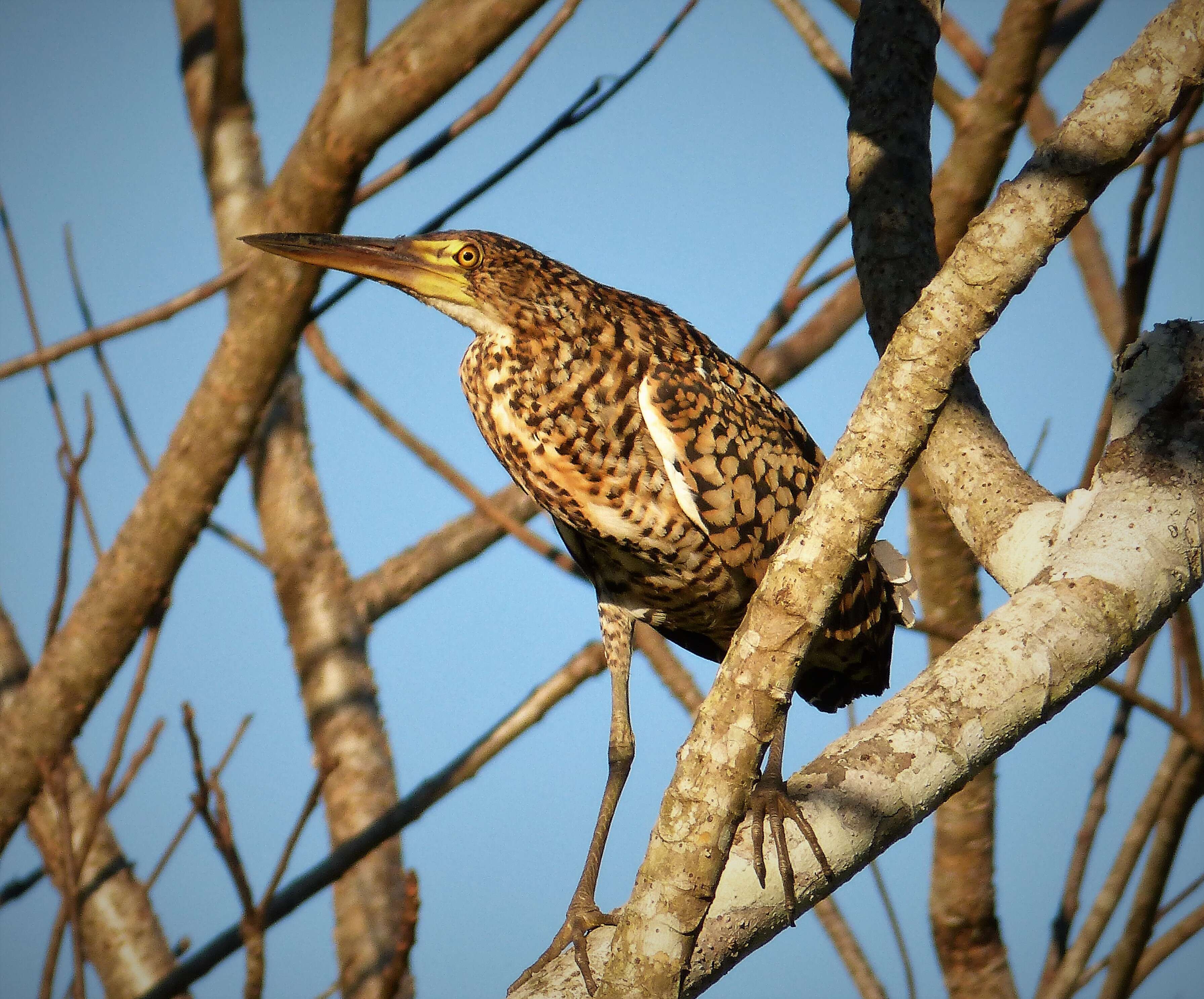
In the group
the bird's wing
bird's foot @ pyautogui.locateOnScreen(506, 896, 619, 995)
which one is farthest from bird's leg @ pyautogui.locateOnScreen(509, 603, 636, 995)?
the bird's wing

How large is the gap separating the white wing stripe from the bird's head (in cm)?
40

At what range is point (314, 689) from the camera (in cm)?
570

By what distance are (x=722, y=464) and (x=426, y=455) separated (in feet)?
5.84

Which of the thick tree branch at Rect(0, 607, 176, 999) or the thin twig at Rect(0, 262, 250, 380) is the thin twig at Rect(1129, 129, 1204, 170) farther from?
the thick tree branch at Rect(0, 607, 176, 999)

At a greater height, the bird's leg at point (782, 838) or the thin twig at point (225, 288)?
the thin twig at point (225, 288)

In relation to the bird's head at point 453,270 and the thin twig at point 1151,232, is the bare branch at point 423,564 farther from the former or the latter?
the thin twig at point 1151,232

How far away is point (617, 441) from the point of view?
306cm

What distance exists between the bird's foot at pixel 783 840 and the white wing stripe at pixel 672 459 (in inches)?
39.8

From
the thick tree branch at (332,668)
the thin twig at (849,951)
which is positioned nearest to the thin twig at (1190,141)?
the thin twig at (849,951)

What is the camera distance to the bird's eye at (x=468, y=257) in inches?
126

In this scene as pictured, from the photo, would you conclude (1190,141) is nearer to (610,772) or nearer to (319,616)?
(610,772)

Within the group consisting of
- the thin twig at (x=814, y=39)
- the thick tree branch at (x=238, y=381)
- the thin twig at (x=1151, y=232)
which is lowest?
the thin twig at (x=1151, y=232)

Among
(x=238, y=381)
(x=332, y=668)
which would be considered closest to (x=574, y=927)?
(x=238, y=381)

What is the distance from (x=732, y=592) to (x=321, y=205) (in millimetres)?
1760
